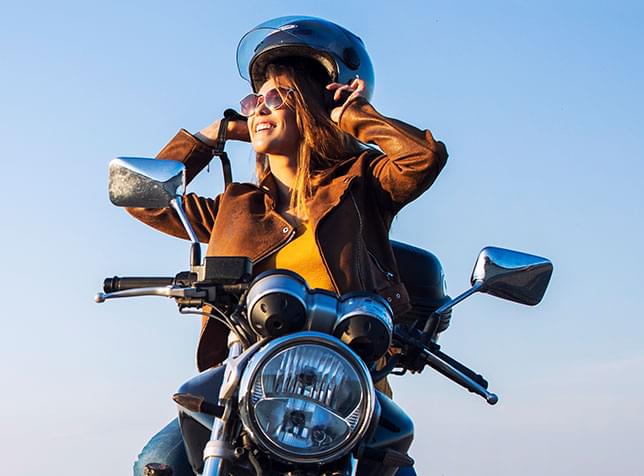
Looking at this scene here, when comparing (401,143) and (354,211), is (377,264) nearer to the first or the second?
(354,211)

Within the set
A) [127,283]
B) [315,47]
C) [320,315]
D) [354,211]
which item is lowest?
[320,315]

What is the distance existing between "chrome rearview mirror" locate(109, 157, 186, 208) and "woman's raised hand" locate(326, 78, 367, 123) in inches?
38.1

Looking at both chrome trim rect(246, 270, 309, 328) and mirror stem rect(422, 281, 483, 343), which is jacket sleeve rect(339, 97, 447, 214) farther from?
chrome trim rect(246, 270, 309, 328)

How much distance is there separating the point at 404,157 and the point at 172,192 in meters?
1.09

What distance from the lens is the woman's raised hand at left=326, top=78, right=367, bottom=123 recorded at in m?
3.93

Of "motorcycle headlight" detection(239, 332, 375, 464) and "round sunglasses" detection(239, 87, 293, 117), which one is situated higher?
"round sunglasses" detection(239, 87, 293, 117)

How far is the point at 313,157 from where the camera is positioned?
4.34m

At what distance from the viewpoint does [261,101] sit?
425 cm

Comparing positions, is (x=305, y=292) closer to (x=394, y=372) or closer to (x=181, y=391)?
(x=181, y=391)

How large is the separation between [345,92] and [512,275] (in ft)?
3.85

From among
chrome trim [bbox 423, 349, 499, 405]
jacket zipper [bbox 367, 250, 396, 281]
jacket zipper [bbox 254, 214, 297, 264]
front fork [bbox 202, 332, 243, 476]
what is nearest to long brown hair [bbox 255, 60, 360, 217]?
jacket zipper [bbox 254, 214, 297, 264]

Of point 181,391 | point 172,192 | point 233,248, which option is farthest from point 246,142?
point 181,391

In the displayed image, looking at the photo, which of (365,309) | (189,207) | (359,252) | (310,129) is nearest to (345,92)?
(310,129)

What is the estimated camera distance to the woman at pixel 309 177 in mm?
3846
